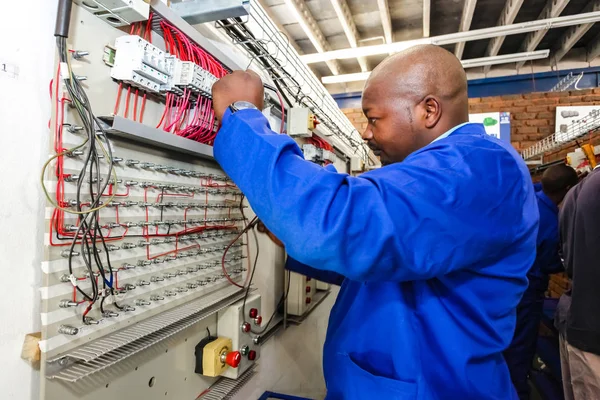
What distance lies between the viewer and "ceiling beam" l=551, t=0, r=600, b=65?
312 cm

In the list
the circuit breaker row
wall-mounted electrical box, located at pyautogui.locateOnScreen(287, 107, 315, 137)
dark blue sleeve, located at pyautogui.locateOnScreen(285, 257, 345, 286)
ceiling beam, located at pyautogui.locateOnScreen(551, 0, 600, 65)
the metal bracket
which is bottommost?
dark blue sleeve, located at pyautogui.locateOnScreen(285, 257, 345, 286)

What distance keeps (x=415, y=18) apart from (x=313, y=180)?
3458mm

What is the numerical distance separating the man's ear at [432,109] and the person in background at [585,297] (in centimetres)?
128

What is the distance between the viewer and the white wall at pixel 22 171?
0.69 m

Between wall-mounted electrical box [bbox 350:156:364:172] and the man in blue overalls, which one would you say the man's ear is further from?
wall-mounted electrical box [bbox 350:156:364:172]

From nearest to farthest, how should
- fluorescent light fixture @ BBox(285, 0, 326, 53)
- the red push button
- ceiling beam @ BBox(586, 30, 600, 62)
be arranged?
the red push button < fluorescent light fixture @ BBox(285, 0, 326, 53) < ceiling beam @ BBox(586, 30, 600, 62)

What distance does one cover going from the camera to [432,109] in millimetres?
801

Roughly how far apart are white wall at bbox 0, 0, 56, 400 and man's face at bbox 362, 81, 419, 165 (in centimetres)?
77

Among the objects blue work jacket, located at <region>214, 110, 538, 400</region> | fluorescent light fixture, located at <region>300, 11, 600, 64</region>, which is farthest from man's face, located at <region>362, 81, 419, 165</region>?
fluorescent light fixture, located at <region>300, 11, 600, 64</region>

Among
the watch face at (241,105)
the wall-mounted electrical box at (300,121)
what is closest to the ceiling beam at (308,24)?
the wall-mounted electrical box at (300,121)

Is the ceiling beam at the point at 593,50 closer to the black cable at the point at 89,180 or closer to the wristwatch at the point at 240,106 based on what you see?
the wristwatch at the point at 240,106

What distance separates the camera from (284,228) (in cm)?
58

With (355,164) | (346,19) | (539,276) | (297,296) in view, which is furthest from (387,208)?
(355,164)

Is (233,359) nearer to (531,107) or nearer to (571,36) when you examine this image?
(571,36)
